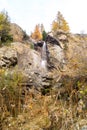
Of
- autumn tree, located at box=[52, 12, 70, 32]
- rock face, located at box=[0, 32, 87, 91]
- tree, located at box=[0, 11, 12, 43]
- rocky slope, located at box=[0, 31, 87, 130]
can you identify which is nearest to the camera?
rocky slope, located at box=[0, 31, 87, 130]

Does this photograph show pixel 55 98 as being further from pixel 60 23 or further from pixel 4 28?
pixel 60 23

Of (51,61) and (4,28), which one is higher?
(4,28)

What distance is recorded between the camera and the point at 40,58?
17.9 meters

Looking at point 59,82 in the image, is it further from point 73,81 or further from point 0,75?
point 0,75

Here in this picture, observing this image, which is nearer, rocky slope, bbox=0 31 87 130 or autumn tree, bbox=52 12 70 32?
rocky slope, bbox=0 31 87 130

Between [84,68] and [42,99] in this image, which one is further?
[84,68]

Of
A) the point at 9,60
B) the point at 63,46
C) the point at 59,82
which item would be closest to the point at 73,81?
the point at 59,82

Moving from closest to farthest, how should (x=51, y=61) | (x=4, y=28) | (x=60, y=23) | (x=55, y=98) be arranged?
(x=55, y=98) < (x=51, y=61) < (x=4, y=28) < (x=60, y=23)

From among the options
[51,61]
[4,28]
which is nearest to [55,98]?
[51,61]

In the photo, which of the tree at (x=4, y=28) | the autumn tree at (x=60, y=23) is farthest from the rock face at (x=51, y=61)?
the autumn tree at (x=60, y=23)

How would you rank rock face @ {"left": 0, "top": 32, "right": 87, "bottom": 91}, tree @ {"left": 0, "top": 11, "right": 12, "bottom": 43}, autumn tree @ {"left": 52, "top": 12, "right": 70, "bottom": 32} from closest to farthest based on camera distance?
rock face @ {"left": 0, "top": 32, "right": 87, "bottom": 91}, tree @ {"left": 0, "top": 11, "right": 12, "bottom": 43}, autumn tree @ {"left": 52, "top": 12, "right": 70, "bottom": 32}

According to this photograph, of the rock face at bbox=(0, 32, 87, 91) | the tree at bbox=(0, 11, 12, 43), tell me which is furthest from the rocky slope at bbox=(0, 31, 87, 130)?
the tree at bbox=(0, 11, 12, 43)

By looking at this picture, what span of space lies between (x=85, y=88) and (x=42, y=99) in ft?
2.52

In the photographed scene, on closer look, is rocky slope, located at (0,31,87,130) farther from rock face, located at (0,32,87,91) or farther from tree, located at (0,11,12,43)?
tree, located at (0,11,12,43)
